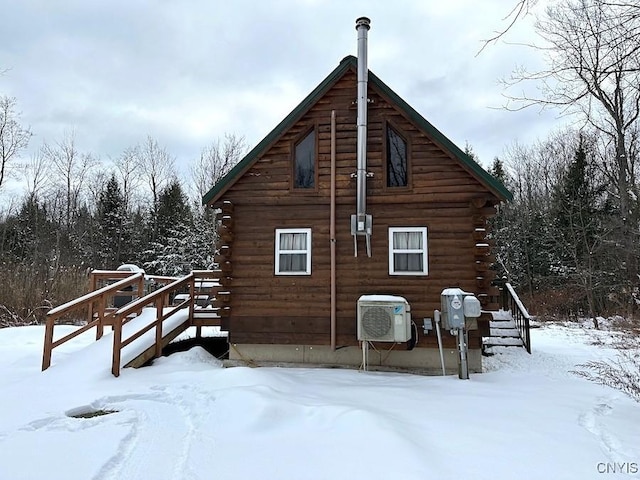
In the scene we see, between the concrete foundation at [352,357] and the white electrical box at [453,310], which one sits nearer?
the white electrical box at [453,310]

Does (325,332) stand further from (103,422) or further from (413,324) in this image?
(103,422)

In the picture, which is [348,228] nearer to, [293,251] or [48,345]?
[293,251]

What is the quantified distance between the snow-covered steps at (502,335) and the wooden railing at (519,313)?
21cm

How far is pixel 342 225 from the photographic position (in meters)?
9.14

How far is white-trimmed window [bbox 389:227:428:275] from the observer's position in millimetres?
8820

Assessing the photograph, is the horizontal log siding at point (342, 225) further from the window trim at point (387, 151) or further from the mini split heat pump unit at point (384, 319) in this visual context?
the mini split heat pump unit at point (384, 319)

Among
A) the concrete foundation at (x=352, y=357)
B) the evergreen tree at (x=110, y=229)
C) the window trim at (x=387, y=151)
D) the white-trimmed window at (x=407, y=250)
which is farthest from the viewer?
the evergreen tree at (x=110, y=229)

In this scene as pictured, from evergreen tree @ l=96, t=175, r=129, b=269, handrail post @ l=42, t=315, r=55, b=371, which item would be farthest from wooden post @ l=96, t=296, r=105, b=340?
evergreen tree @ l=96, t=175, r=129, b=269

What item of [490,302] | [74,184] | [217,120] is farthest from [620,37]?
[74,184]

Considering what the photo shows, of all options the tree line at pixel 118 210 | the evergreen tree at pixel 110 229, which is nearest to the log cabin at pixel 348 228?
the tree line at pixel 118 210

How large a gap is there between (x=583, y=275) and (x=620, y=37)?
18493 millimetres

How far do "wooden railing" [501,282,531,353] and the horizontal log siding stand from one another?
2.42 m

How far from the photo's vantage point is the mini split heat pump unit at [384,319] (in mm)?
7938

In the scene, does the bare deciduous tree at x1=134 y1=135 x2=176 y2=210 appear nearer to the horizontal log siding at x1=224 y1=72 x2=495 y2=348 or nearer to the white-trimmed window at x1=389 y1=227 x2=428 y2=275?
the horizontal log siding at x1=224 y1=72 x2=495 y2=348
